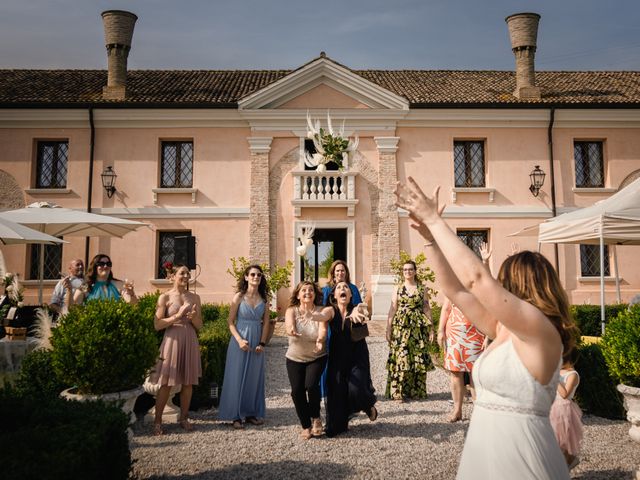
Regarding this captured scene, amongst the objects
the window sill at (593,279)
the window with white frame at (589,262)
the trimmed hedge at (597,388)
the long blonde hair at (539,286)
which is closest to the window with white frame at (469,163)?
the window with white frame at (589,262)

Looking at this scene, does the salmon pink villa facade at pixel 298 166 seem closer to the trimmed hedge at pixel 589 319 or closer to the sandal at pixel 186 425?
the trimmed hedge at pixel 589 319

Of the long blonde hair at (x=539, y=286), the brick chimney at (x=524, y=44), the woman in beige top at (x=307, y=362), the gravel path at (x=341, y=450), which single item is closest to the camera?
the long blonde hair at (x=539, y=286)

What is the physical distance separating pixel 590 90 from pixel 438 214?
19541 mm

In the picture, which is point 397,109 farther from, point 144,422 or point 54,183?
point 144,422

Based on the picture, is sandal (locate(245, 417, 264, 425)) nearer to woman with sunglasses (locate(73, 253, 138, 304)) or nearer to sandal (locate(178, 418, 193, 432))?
sandal (locate(178, 418, 193, 432))

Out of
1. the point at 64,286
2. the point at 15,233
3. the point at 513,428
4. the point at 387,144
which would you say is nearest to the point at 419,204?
the point at 513,428

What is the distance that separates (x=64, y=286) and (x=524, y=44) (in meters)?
17.5

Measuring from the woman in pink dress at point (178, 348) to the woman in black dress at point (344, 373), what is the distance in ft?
5.37

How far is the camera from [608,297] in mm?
16219

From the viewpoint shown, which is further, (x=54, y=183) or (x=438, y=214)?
(x=54, y=183)

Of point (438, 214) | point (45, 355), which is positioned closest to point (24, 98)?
point (45, 355)

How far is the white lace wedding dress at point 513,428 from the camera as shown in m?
1.99

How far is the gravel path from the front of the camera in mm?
4211

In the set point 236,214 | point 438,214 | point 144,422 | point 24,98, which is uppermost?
point 24,98
